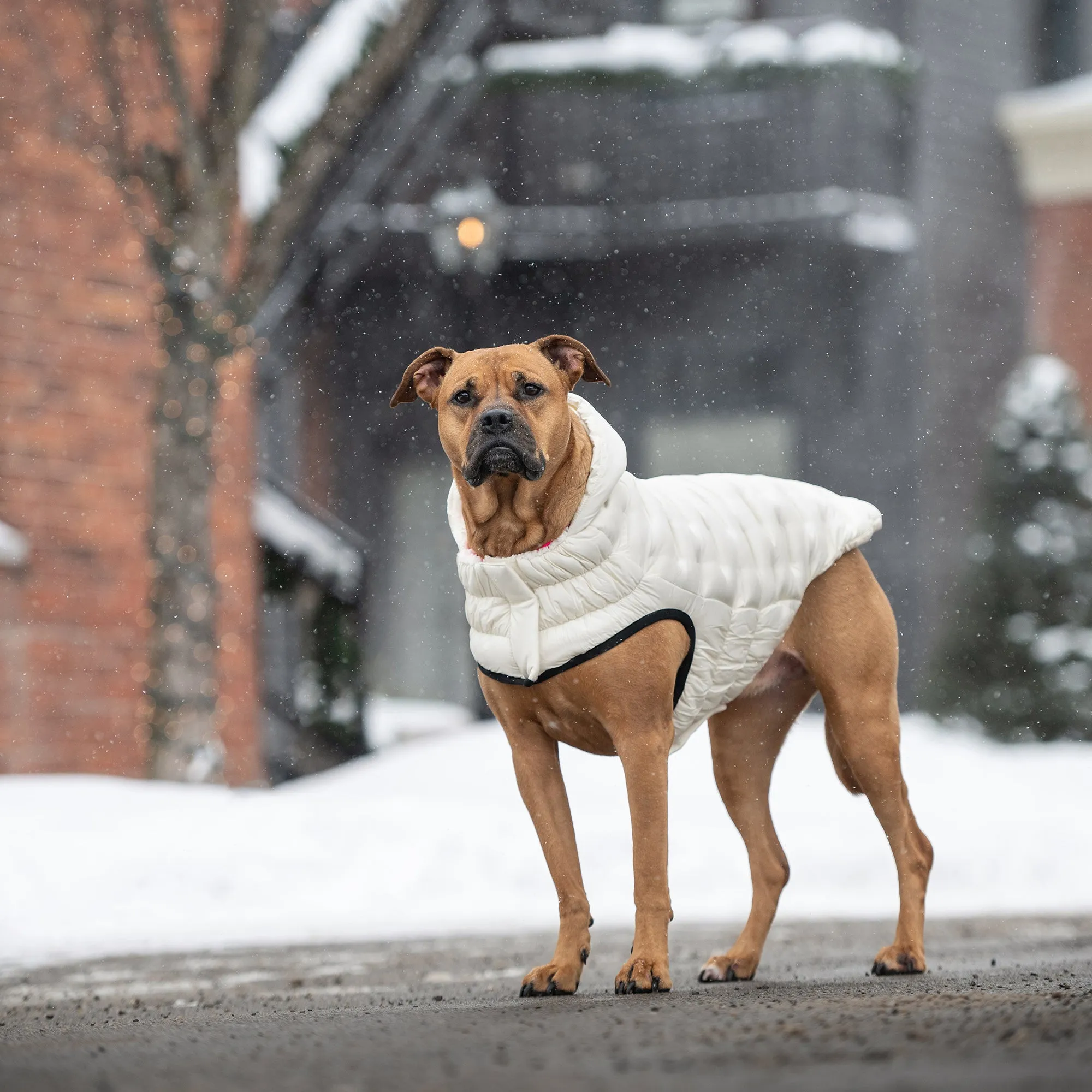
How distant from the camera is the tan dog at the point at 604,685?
4648mm

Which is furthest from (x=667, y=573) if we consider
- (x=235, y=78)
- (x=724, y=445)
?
(x=724, y=445)

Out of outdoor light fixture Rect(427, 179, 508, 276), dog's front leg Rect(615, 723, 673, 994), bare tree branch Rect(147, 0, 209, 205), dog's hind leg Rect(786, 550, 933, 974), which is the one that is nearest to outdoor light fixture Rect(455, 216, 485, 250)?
outdoor light fixture Rect(427, 179, 508, 276)

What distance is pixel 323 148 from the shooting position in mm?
11953

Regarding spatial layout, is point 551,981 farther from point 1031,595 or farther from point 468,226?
point 468,226

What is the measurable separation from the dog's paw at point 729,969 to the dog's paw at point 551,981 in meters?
0.75

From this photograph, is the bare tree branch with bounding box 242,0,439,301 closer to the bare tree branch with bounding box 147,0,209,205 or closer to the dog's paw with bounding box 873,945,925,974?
the bare tree branch with bounding box 147,0,209,205

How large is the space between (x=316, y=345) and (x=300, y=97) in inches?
202

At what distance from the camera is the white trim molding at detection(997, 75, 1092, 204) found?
18969 mm

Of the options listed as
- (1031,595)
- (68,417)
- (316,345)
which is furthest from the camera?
(316,345)

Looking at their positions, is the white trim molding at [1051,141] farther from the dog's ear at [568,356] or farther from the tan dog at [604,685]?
the dog's ear at [568,356]

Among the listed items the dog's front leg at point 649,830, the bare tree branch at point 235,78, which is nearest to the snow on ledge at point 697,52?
the bare tree branch at point 235,78

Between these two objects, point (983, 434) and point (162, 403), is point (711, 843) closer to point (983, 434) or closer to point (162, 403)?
point (162, 403)

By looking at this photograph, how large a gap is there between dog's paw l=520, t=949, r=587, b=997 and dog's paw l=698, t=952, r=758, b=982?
75cm

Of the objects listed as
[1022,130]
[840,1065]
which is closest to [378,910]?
[840,1065]
